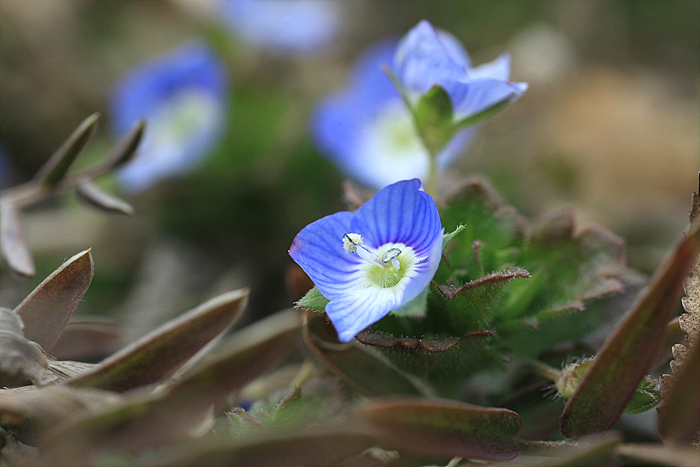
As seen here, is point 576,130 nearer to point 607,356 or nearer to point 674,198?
point 674,198

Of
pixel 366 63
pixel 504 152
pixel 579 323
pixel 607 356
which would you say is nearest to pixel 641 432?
pixel 579 323

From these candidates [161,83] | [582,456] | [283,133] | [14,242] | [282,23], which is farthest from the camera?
[282,23]

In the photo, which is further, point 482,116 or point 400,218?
point 482,116

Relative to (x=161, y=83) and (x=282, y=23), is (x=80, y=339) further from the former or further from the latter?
(x=282, y=23)

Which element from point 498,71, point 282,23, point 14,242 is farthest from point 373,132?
point 14,242

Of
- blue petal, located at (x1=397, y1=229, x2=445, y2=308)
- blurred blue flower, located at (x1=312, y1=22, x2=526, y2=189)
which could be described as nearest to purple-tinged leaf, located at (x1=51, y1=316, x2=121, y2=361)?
blue petal, located at (x1=397, y1=229, x2=445, y2=308)

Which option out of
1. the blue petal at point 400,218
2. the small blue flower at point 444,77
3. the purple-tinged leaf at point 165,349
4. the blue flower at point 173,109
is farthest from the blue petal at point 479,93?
the blue flower at point 173,109
